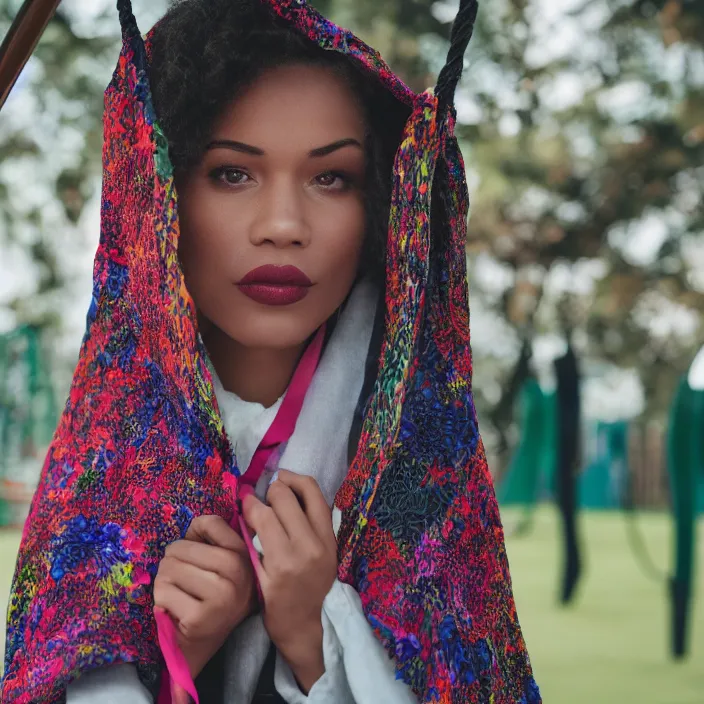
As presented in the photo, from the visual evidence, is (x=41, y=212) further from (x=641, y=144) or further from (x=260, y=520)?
(x=260, y=520)

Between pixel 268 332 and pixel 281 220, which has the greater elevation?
pixel 281 220

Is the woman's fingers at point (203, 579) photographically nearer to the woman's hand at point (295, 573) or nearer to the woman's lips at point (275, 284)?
the woman's hand at point (295, 573)

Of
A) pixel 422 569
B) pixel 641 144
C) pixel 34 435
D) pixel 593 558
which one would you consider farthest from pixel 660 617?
pixel 422 569

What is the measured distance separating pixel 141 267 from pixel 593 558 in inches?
228

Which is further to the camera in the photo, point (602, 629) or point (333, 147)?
point (602, 629)

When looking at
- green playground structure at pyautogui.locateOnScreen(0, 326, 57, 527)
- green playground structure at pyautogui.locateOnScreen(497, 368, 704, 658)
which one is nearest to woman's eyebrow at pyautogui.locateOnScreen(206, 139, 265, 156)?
green playground structure at pyautogui.locateOnScreen(497, 368, 704, 658)

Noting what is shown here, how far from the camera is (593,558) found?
6.61 m

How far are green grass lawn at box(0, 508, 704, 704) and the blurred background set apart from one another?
0.01 meters

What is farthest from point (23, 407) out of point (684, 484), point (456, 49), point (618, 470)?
point (456, 49)

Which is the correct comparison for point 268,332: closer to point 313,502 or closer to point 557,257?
point 313,502

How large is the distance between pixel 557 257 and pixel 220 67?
4.07 m

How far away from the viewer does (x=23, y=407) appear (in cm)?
580

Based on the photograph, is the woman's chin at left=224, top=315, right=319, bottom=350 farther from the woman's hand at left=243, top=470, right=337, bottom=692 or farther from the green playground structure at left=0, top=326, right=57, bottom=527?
the green playground structure at left=0, top=326, right=57, bottom=527

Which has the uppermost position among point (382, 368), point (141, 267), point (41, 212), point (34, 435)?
point (41, 212)
